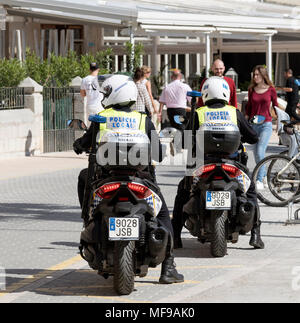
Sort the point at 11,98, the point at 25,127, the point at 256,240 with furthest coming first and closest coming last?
1. the point at 11,98
2. the point at 25,127
3. the point at 256,240

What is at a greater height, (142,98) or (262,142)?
(142,98)

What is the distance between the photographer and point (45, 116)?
22.1 metres

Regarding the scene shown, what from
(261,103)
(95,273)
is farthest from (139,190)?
(261,103)

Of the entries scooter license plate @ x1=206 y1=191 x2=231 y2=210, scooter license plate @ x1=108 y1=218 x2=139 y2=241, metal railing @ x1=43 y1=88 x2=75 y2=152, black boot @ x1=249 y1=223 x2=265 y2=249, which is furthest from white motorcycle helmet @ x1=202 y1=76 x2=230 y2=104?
metal railing @ x1=43 y1=88 x2=75 y2=152

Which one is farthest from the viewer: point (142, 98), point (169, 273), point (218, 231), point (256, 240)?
point (142, 98)

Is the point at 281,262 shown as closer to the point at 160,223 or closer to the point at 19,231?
the point at 160,223

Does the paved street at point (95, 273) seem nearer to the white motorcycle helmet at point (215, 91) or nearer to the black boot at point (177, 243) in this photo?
the black boot at point (177, 243)

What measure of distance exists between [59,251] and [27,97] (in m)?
11.3

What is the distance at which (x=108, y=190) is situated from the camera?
26.2ft

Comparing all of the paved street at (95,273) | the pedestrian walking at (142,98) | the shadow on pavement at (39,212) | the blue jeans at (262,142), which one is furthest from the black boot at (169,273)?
the pedestrian walking at (142,98)

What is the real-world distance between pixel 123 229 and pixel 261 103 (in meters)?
7.48

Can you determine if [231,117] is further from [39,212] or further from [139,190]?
[39,212]

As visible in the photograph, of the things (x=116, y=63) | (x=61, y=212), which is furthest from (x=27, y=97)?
(x=116, y=63)

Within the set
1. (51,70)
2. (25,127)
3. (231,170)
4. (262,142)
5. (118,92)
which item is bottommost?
(25,127)
